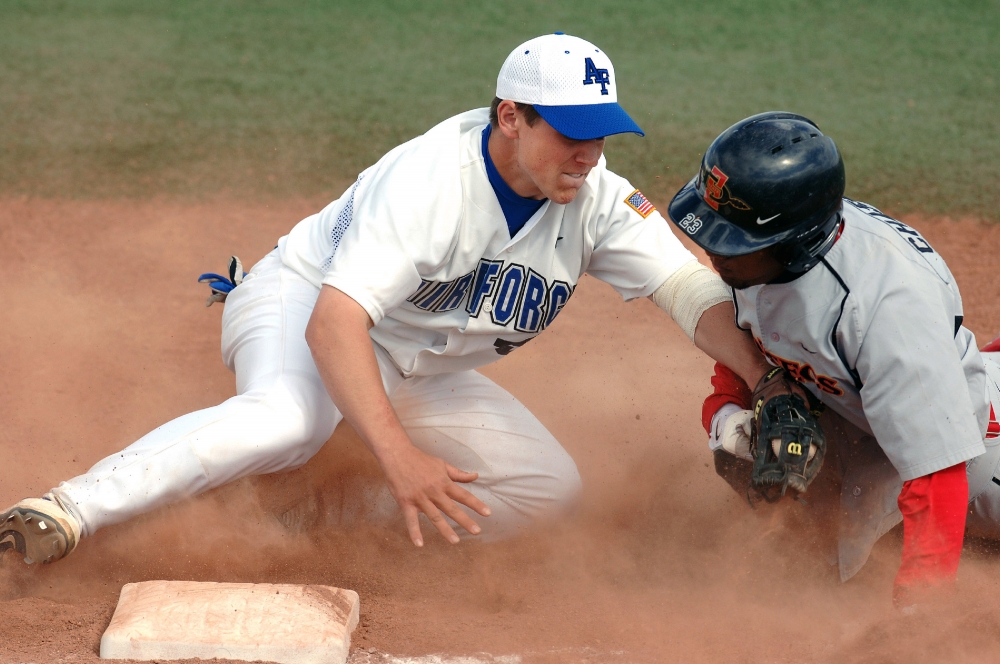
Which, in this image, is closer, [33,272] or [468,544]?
[468,544]

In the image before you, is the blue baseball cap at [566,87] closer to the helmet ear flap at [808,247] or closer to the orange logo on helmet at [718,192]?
the orange logo on helmet at [718,192]

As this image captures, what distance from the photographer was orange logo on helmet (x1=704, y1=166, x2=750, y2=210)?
2531 millimetres

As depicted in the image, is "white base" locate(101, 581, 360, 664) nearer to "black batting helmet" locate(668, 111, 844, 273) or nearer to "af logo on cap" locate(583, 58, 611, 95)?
"black batting helmet" locate(668, 111, 844, 273)

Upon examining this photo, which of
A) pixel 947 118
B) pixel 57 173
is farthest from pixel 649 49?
pixel 57 173

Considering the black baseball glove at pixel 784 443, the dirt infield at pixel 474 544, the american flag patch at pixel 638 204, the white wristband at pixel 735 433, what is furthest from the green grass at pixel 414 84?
the black baseball glove at pixel 784 443

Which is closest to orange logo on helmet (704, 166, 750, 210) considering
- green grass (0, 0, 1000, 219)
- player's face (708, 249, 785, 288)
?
player's face (708, 249, 785, 288)

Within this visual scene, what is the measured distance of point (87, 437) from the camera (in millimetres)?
3826

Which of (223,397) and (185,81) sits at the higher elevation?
(185,81)

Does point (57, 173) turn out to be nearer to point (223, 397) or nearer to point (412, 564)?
point (223, 397)

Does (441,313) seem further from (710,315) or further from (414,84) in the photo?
(414,84)

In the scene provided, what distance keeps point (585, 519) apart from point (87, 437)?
6.66 feet

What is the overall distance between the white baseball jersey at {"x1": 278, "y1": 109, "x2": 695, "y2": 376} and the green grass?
274 centimetres

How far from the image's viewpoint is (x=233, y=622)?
2432mm

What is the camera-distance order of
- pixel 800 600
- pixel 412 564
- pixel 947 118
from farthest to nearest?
pixel 947 118
pixel 412 564
pixel 800 600
